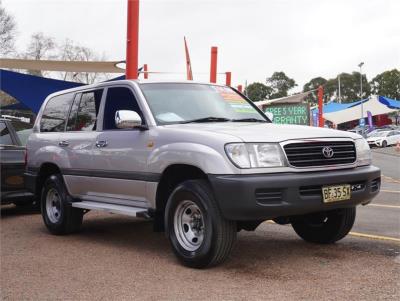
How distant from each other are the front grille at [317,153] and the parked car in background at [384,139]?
135 feet

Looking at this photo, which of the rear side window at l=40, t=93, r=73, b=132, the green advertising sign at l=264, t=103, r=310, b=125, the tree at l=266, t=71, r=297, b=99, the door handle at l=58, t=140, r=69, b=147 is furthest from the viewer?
the tree at l=266, t=71, r=297, b=99

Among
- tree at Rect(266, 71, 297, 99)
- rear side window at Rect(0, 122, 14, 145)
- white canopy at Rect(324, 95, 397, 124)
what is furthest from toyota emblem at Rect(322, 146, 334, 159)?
tree at Rect(266, 71, 297, 99)

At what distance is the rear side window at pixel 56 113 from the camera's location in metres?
7.21

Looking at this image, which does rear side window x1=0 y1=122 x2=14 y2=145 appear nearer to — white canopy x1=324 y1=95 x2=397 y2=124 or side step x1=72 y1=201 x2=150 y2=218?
side step x1=72 y1=201 x2=150 y2=218

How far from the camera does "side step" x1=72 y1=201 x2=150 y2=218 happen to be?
5520 millimetres

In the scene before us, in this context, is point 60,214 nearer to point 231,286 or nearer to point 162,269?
point 162,269

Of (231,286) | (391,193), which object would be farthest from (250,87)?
(231,286)

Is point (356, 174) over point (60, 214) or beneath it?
over

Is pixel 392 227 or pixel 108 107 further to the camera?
pixel 392 227

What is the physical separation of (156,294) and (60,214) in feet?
10.5

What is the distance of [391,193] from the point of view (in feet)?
36.5

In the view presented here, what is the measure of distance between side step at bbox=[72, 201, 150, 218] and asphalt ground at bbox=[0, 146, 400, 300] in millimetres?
447

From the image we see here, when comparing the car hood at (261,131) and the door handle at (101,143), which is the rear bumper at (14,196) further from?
the car hood at (261,131)

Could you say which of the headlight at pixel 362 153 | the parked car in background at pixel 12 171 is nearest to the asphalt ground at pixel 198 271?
the headlight at pixel 362 153
